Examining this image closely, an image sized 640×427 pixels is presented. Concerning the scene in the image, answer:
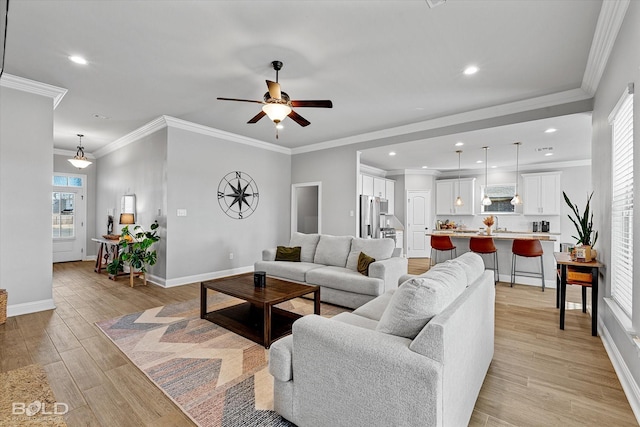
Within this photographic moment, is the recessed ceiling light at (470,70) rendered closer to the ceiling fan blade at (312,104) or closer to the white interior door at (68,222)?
the ceiling fan blade at (312,104)

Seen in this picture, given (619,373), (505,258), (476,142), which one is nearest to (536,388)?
(619,373)

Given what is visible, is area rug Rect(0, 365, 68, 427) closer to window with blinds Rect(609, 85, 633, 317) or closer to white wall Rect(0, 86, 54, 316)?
white wall Rect(0, 86, 54, 316)

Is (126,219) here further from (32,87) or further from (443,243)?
(443,243)

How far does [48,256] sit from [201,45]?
133 inches

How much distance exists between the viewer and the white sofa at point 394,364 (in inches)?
51.9

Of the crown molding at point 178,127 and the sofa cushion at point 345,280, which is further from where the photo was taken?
the crown molding at point 178,127

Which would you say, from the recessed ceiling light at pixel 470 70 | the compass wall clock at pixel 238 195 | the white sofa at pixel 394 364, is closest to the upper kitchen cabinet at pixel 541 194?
the recessed ceiling light at pixel 470 70

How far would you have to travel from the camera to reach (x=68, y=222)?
7621mm

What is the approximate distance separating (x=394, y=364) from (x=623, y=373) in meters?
2.16

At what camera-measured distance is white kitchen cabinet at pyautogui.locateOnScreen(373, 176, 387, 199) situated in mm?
8334

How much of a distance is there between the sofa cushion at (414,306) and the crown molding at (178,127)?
16.3 ft

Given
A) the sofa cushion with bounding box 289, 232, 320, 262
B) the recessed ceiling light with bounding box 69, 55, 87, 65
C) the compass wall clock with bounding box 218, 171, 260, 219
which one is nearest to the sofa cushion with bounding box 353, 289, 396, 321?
the sofa cushion with bounding box 289, 232, 320, 262

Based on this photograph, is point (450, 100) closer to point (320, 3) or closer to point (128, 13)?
point (320, 3)

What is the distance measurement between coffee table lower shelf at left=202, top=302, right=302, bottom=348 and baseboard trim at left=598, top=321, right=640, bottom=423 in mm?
2544
